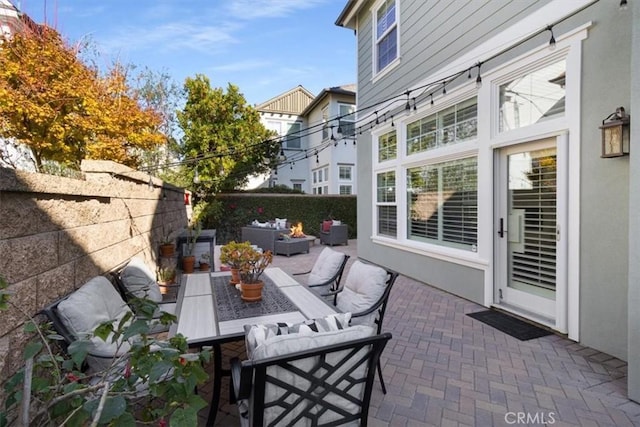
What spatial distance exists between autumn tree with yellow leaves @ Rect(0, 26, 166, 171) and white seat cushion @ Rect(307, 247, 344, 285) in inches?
204

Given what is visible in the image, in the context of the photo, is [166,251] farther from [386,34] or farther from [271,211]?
[271,211]

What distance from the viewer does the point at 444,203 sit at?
5344 millimetres

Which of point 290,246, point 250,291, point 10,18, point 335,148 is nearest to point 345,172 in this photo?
point 335,148

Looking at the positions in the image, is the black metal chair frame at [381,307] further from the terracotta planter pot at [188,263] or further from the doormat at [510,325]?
the terracotta planter pot at [188,263]

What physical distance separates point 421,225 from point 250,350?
16.1 feet

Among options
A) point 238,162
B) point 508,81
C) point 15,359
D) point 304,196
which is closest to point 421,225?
point 508,81

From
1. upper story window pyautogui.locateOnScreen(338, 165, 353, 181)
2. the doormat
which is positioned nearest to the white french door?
the doormat

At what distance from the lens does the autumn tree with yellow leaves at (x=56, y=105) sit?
19.3 feet

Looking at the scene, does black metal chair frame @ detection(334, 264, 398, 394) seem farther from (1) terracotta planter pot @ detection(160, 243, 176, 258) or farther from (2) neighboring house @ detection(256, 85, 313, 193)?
(2) neighboring house @ detection(256, 85, 313, 193)

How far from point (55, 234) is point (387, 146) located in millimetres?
5885

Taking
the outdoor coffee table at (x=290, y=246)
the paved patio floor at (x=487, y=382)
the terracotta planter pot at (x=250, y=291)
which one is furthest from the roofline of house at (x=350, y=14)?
the terracotta planter pot at (x=250, y=291)

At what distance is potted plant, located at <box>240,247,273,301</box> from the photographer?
2.66 meters

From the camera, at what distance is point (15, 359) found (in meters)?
1.63

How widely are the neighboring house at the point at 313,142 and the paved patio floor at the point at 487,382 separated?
10.3m
